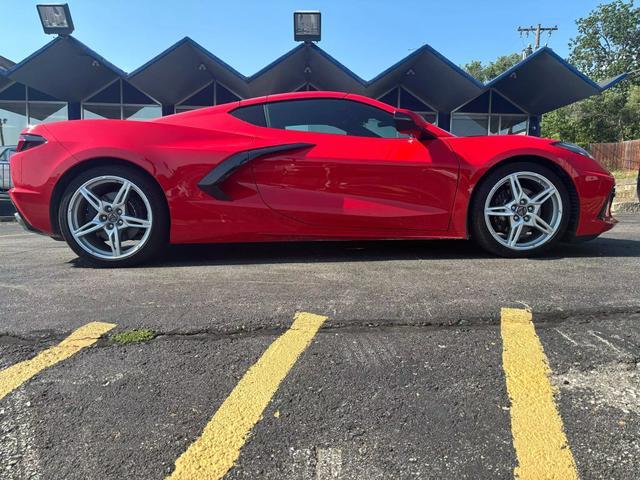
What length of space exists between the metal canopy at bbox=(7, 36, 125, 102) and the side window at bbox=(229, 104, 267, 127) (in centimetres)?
1032

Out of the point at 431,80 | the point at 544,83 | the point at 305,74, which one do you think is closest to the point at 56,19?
the point at 305,74

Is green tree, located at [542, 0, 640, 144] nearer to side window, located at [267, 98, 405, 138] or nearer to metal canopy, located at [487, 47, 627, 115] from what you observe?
metal canopy, located at [487, 47, 627, 115]

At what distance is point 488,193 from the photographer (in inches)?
137

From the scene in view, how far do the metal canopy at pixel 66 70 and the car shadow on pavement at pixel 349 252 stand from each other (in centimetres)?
1023

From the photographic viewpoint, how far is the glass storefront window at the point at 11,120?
13.7 metres

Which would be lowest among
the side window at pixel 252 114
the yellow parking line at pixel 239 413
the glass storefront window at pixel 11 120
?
the yellow parking line at pixel 239 413

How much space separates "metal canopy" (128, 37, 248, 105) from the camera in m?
11.7

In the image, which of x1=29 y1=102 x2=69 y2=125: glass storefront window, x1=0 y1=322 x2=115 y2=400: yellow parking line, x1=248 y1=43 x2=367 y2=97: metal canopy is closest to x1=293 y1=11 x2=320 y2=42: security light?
x1=248 y1=43 x2=367 y2=97: metal canopy

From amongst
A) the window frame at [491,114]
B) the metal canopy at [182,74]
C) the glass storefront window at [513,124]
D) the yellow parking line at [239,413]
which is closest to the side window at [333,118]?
the yellow parking line at [239,413]

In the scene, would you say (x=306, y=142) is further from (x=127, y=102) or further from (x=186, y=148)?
(x=127, y=102)

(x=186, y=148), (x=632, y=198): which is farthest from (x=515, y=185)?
(x=632, y=198)

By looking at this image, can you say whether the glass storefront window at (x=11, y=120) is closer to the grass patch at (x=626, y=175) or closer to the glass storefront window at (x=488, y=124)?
the glass storefront window at (x=488, y=124)

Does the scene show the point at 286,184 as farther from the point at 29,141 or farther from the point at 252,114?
the point at 29,141

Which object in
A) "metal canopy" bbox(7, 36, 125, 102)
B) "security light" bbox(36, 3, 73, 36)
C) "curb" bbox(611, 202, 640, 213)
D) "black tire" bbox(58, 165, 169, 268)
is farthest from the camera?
"metal canopy" bbox(7, 36, 125, 102)
